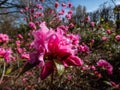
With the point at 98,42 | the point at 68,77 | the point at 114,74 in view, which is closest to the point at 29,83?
the point at 68,77

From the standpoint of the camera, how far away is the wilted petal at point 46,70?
43.9 inches

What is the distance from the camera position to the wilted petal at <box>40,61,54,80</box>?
3.66 feet

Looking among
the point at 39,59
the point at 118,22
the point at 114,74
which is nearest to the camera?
the point at 39,59

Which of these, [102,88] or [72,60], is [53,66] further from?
[102,88]

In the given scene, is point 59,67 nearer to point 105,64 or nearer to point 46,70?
point 46,70

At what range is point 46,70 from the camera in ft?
3.69

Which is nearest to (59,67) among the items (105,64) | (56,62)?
(56,62)

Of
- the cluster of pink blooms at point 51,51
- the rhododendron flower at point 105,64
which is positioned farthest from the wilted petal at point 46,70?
the rhododendron flower at point 105,64

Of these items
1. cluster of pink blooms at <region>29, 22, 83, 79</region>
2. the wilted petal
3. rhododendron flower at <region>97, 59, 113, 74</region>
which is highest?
cluster of pink blooms at <region>29, 22, 83, 79</region>

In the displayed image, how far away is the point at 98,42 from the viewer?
9578 millimetres

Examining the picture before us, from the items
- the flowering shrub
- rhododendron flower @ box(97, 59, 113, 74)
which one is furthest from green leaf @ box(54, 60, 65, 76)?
rhododendron flower @ box(97, 59, 113, 74)

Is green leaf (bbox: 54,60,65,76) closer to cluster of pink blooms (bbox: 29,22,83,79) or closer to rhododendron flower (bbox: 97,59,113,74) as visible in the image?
cluster of pink blooms (bbox: 29,22,83,79)

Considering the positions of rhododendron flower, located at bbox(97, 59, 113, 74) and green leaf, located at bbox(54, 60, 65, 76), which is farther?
rhododendron flower, located at bbox(97, 59, 113, 74)

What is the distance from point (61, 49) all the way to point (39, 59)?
0.10 m
